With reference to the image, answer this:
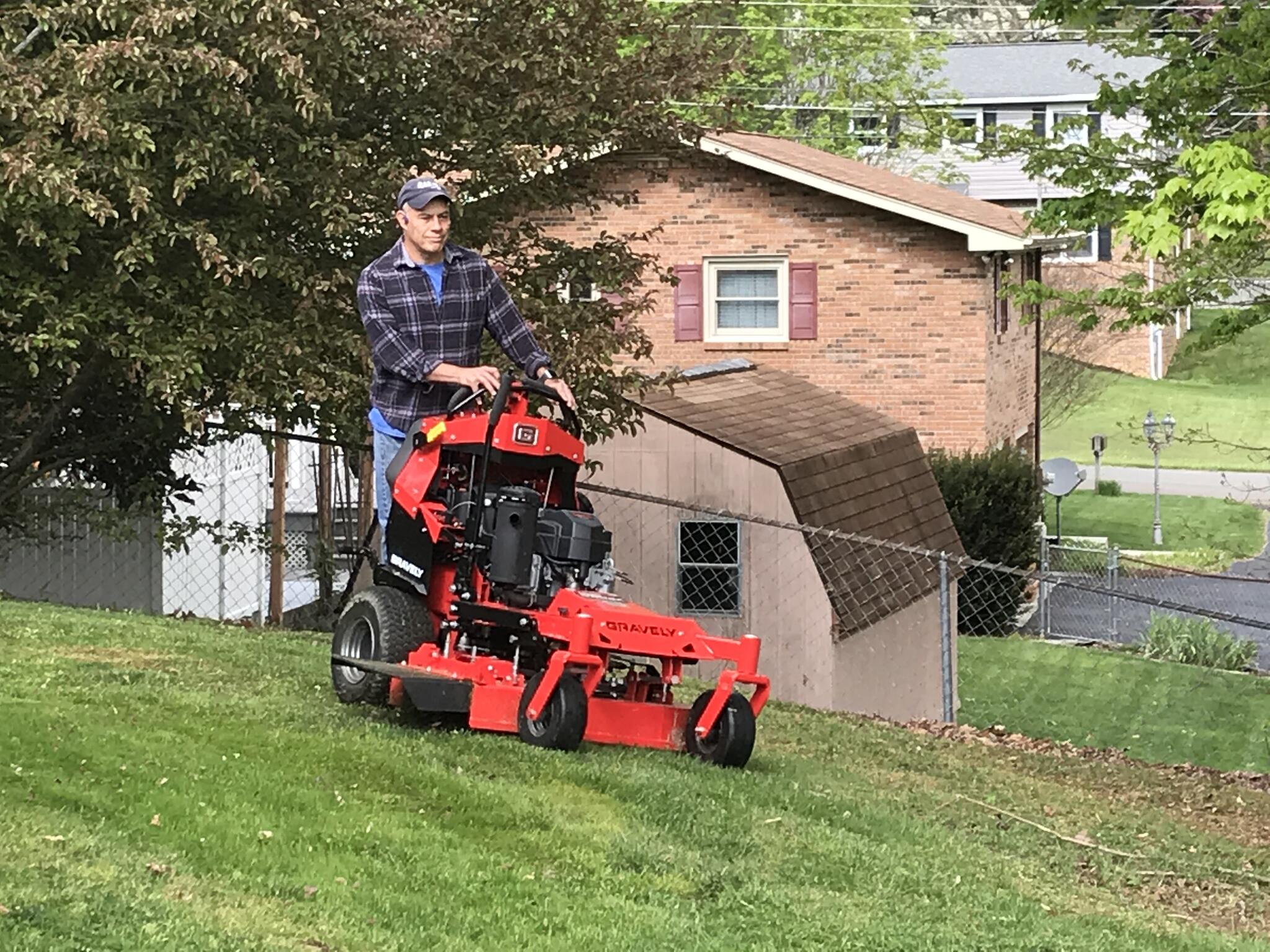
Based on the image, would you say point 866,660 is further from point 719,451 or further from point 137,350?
point 137,350

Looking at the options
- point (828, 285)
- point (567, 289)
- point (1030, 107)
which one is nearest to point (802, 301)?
point (828, 285)

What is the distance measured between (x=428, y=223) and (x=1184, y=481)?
3851 centimetres

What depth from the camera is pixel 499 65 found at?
11945mm

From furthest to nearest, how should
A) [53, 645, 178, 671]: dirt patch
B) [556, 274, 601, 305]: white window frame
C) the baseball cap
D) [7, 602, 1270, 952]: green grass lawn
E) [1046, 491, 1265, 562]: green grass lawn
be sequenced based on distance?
[1046, 491, 1265, 562]: green grass lawn, [556, 274, 601, 305]: white window frame, [53, 645, 178, 671]: dirt patch, the baseball cap, [7, 602, 1270, 952]: green grass lawn

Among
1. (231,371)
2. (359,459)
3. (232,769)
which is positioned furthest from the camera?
(359,459)

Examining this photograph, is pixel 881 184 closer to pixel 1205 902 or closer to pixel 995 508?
pixel 995 508

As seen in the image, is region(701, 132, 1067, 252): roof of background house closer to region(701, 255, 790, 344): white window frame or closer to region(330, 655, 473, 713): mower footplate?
region(701, 255, 790, 344): white window frame

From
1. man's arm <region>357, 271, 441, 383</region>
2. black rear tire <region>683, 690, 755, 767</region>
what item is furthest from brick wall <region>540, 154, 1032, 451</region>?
black rear tire <region>683, 690, 755, 767</region>

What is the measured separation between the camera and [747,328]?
2770 centimetres

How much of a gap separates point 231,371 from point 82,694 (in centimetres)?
442

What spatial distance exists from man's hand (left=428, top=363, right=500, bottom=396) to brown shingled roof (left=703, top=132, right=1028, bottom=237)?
17755 mm

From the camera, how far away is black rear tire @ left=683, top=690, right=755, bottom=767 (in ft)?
25.2

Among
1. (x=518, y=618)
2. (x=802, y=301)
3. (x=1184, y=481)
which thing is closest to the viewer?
(x=518, y=618)

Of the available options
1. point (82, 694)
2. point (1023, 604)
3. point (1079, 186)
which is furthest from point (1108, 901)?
point (1023, 604)
